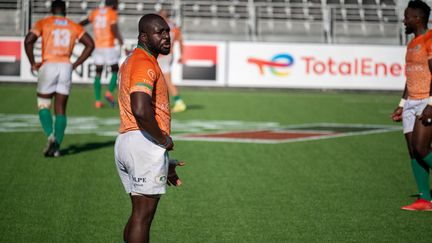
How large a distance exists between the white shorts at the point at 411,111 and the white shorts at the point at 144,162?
12.8 ft

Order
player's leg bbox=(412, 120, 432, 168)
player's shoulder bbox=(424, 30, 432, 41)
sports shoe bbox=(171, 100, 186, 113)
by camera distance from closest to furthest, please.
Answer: player's shoulder bbox=(424, 30, 432, 41), player's leg bbox=(412, 120, 432, 168), sports shoe bbox=(171, 100, 186, 113)

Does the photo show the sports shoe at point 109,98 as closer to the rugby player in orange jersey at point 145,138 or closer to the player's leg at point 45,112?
the player's leg at point 45,112

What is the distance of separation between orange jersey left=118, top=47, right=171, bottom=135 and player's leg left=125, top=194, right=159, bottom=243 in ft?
1.62

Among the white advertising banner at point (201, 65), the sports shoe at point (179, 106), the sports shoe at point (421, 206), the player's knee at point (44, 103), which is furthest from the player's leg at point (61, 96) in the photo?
the white advertising banner at point (201, 65)

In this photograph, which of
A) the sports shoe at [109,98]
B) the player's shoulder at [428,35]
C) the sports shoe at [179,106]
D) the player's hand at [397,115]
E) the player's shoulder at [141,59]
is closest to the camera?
the player's shoulder at [141,59]

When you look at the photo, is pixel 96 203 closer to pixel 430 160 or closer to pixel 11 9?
pixel 430 160

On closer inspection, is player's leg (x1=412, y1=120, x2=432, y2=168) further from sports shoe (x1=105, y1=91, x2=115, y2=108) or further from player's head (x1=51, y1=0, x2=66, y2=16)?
sports shoe (x1=105, y1=91, x2=115, y2=108)

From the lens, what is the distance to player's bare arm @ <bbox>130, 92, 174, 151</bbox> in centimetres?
568

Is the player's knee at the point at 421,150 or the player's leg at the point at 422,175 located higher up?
the player's knee at the point at 421,150

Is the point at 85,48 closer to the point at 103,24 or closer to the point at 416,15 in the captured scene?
the point at 416,15

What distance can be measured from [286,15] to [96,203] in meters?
20.1

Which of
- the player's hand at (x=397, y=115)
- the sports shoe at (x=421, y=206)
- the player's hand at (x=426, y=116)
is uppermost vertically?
the player's hand at (x=426, y=116)

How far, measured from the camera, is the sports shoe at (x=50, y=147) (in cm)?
1211

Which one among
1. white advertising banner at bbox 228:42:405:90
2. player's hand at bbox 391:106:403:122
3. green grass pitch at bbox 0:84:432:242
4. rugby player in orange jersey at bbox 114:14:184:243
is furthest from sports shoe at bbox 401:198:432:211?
white advertising banner at bbox 228:42:405:90
